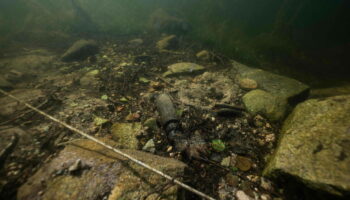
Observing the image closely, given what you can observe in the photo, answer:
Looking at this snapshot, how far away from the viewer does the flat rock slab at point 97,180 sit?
4.68 feet

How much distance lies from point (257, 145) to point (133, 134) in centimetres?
220

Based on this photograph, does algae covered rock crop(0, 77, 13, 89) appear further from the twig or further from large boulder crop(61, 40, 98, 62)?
the twig

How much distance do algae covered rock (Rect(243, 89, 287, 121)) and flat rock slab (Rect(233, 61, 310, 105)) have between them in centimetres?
49

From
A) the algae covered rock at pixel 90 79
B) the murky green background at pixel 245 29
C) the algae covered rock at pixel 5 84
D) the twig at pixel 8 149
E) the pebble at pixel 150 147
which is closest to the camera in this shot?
the twig at pixel 8 149

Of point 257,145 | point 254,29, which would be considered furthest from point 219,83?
point 254,29

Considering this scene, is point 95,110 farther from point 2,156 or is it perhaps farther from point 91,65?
point 91,65

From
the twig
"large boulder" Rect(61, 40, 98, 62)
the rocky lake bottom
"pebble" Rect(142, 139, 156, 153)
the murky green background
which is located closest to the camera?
the rocky lake bottom

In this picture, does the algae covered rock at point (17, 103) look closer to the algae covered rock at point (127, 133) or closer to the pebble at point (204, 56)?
the algae covered rock at point (127, 133)

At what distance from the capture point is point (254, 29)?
998cm

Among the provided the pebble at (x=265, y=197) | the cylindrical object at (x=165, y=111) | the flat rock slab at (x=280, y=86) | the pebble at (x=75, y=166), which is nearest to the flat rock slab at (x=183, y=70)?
the flat rock slab at (x=280, y=86)

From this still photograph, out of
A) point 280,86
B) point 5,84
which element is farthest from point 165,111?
point 5,84

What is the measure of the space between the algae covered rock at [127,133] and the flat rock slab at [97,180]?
0.67 metres

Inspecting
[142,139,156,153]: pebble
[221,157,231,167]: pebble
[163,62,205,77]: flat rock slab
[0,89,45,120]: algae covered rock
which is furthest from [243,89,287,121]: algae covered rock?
[0,89,45,120]: algae covered rock

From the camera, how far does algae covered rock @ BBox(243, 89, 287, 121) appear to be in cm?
296
